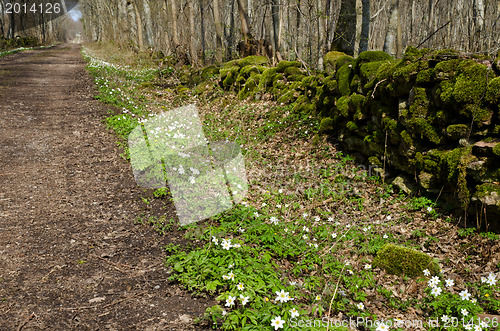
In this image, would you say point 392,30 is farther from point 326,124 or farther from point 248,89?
point 248,89

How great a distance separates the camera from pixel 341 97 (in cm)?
648

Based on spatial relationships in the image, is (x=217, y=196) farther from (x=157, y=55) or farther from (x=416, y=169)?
(x=157, y=55)

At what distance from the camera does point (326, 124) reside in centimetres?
673

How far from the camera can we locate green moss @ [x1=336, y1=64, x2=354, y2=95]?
21.0 ft

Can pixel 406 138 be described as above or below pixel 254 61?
below

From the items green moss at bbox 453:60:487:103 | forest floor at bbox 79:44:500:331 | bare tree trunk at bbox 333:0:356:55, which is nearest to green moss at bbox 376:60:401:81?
green moss at bbox 453:60:487:103

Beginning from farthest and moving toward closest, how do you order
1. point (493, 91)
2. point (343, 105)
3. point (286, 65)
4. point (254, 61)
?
point (254, 61) < point (286, 65) < point (343, 105) < point (493, 91)

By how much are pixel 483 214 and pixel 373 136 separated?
7.32ft

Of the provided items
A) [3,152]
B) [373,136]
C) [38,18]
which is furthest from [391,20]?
[38,18]

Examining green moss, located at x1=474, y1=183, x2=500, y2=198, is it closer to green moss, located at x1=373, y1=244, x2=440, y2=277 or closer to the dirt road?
green moss, located at x1=373, y1=244, x2=440, y2=277

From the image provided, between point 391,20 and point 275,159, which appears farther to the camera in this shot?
point 391,20

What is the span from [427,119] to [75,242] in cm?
503

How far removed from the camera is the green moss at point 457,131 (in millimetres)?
4148

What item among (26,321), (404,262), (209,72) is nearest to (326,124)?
(404,262)
